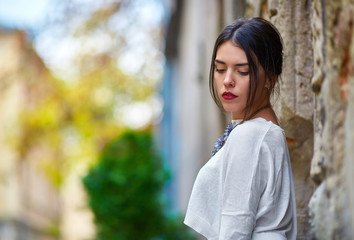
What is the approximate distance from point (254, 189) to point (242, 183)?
0.04m

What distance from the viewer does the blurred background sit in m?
1.95

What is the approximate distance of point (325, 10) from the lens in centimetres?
194

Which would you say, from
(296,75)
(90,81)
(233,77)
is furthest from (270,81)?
(90,81)

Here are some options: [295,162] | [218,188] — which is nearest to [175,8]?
[295,162]

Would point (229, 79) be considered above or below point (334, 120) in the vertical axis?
above

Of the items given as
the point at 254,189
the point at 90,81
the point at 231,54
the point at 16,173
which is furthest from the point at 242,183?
the point at 16,173

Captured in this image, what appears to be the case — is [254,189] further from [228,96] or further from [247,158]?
[228,96]

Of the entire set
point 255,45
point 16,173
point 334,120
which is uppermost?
point 255,45

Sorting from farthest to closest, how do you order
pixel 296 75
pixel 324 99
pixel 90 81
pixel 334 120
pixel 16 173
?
pixel 16 173, pixel 90 81, pixel 296 75, pixel 324 99, pixel 334 120

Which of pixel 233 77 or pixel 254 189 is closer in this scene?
pixel 254 189

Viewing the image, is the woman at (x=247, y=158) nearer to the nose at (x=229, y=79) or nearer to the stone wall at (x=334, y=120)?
the nose at (x=229, y=79)

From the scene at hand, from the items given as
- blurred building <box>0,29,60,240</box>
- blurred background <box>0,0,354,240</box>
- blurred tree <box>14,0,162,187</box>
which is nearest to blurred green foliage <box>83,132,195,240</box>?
blurred background <box>0,0,354,240</box>

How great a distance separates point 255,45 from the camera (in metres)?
2.09

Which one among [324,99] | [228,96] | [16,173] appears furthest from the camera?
[16,173]
